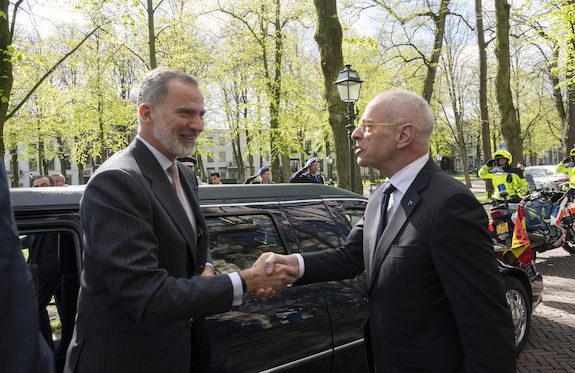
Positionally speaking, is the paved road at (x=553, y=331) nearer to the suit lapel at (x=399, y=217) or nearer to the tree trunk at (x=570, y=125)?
the suit lapel at (x=399, y=217)

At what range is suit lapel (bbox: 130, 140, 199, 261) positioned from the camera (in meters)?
1.84

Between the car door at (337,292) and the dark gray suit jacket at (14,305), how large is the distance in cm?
186

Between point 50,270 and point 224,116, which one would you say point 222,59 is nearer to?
point 224,116

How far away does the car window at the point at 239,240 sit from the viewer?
241 cm

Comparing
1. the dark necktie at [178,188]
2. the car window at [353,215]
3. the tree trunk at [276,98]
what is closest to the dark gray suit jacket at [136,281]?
the dark necktie at [178,188]

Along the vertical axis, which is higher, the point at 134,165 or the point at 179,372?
the point at 134,165

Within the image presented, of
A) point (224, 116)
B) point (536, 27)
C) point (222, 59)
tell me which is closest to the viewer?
point (536, 27)

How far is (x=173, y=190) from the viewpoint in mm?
1932

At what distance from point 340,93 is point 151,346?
8.28 m

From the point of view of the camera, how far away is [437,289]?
70.0 inches

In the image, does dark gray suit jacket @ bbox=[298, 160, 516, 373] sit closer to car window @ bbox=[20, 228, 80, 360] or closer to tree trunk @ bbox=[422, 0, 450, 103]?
car window @ bbox=[20, 228, 80, 360]

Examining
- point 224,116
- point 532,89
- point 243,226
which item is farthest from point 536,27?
point 243,226

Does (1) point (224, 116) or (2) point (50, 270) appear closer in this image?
(2) point (50, 270)

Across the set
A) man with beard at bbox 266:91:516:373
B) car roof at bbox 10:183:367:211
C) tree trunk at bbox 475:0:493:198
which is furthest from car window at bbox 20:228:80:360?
tree trunk at bbox 475:0:493:198
